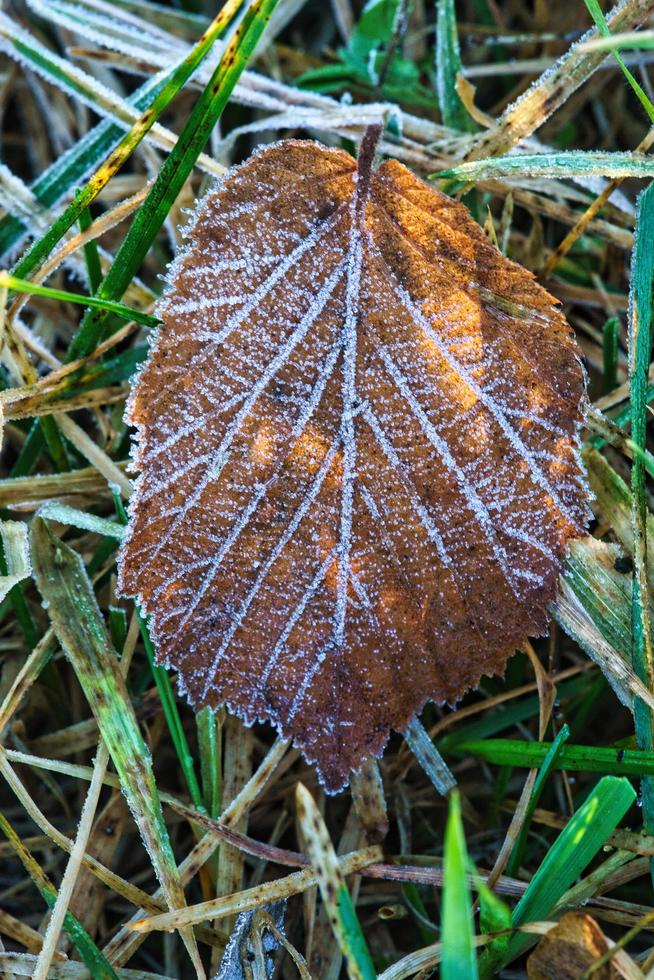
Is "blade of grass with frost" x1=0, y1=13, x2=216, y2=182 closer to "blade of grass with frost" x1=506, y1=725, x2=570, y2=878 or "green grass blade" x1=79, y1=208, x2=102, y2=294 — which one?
"green grass blade" x1=79, y1=208, x2=102, y2=294

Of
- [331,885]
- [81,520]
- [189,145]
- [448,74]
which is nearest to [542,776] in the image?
[331,885]

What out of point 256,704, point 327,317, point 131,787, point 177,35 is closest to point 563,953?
point 256,704

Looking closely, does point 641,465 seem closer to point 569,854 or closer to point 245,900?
point 569,854

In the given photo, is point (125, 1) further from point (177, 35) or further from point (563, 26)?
point (563, 26)

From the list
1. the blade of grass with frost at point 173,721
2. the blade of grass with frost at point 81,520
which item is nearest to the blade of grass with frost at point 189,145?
the blade of grass with frost at point 81,520

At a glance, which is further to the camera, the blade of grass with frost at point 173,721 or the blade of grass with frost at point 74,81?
the blade of grass with frost at point 74,81

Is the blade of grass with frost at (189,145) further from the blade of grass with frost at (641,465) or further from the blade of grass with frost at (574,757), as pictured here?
the blade of grass with frost at (574,757)
